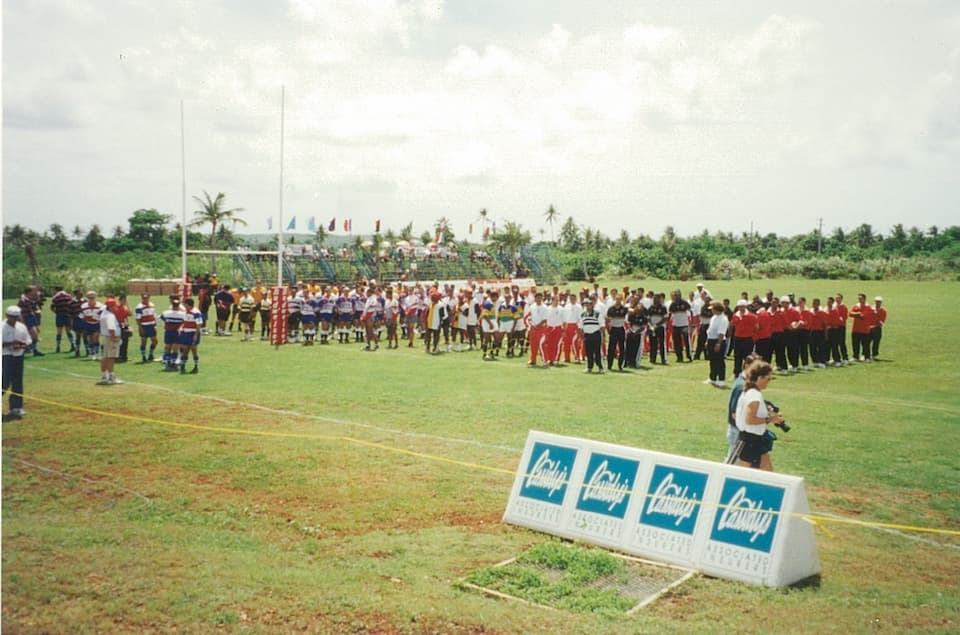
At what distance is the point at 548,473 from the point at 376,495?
2208 mm

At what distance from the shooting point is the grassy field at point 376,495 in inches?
254

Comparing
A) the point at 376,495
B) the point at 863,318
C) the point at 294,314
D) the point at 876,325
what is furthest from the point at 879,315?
the point at 376,495

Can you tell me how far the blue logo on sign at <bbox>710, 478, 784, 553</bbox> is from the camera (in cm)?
723

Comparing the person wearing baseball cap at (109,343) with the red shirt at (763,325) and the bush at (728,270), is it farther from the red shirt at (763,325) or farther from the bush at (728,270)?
the bush at (728,270)

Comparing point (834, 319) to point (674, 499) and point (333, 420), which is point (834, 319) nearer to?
point (333, 420)

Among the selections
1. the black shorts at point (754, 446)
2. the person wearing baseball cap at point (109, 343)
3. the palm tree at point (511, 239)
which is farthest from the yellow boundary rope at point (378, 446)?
the palm tree at point (511, 239)

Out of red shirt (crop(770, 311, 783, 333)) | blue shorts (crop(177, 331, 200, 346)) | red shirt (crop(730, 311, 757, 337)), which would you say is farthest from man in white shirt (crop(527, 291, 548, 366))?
blue shorts (crop(177, 331, 200, 346))

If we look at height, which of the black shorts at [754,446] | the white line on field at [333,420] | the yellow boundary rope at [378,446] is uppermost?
the black shorts at [754,446]

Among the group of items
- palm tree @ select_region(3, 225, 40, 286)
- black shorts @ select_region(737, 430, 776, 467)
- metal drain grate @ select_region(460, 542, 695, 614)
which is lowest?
metal drain grate @ select_region(460, 542, 695, 614)

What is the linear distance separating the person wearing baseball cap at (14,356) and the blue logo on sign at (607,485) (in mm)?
10549

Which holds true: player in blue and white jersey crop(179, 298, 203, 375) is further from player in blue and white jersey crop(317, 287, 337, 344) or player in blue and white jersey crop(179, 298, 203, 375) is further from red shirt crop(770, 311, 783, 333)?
red shirt crop(770, 311, 783, 333)

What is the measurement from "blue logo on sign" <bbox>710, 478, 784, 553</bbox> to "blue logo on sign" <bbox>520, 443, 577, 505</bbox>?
5.78ft

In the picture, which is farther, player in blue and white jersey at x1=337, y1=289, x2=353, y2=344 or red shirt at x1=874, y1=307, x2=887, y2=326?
player in blue and white jersey at x1=337, y1=289, x2=353, y2=344

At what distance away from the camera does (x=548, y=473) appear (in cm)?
888
